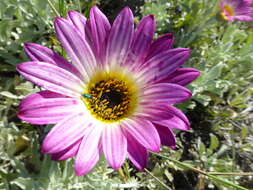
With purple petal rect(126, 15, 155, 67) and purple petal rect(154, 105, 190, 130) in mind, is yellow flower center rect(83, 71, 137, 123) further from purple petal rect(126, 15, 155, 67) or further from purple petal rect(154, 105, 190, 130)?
purple petal rect(154, 105, 190, 130)

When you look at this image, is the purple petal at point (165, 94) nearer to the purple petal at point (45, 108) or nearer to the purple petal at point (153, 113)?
the purple petal at point (153, 113)

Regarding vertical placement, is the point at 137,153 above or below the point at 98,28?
below

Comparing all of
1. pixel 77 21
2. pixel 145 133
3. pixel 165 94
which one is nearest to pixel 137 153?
pixel 145 133

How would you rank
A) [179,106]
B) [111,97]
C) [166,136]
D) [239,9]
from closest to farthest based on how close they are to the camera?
[166,136] < [111,97] < [179,106] < [239,9]

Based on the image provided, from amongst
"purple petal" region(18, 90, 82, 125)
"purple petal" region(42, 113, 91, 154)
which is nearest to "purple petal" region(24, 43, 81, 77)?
"purple petal" region(18, 90, 82, 125)

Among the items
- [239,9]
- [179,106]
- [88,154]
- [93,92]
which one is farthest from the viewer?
[239,9]

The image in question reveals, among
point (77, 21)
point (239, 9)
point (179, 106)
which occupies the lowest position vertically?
point (179, 106)

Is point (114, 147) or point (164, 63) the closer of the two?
point (114, 147)

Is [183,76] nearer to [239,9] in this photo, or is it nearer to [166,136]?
[166,136]
